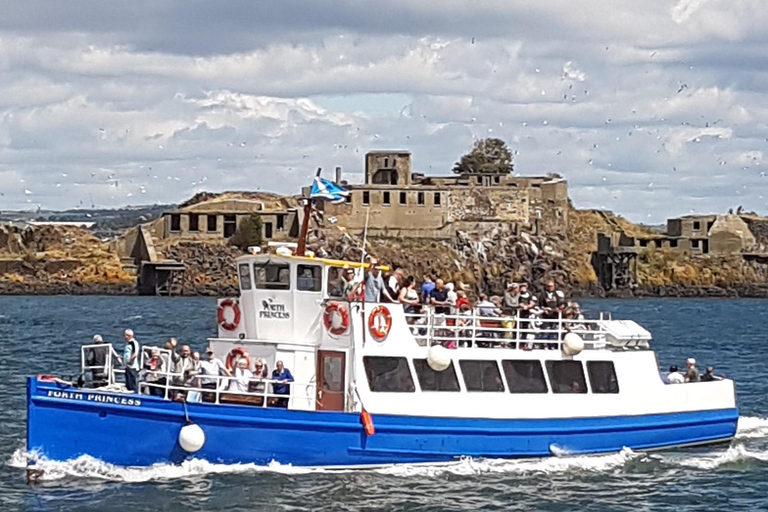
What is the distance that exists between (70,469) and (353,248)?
8510 centimetres

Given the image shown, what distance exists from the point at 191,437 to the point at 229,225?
336 feet

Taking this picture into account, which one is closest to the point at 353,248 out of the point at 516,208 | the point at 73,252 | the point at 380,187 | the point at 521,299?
the point at 380,187

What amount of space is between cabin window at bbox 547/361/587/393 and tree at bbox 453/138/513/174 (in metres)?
115

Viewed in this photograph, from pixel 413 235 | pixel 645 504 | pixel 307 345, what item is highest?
pixel 413 235

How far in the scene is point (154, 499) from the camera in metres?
22.1

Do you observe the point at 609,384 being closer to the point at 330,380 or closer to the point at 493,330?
the point at 493,330

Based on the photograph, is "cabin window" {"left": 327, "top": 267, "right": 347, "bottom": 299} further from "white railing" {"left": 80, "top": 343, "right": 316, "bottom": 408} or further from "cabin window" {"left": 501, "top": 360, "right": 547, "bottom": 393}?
"cabin window" {"left": 501, "top": 360, "right": 547, "bottom": 393}

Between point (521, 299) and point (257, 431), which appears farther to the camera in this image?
point (521, 299)

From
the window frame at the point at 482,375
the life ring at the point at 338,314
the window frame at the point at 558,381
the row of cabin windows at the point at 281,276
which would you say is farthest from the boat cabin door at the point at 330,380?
the window frame at the point at 558,381

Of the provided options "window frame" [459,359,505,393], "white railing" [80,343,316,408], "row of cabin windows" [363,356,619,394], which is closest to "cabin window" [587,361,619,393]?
"row of cabin windows" [363,356,619,394]

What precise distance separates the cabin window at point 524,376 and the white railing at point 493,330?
0.40 m

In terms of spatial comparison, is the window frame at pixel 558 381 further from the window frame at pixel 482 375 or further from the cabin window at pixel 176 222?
the cabin window at pixel 176 222

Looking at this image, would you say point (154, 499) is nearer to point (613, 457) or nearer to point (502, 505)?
point (502, 505)

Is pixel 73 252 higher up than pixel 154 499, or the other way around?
pixel 73 252
